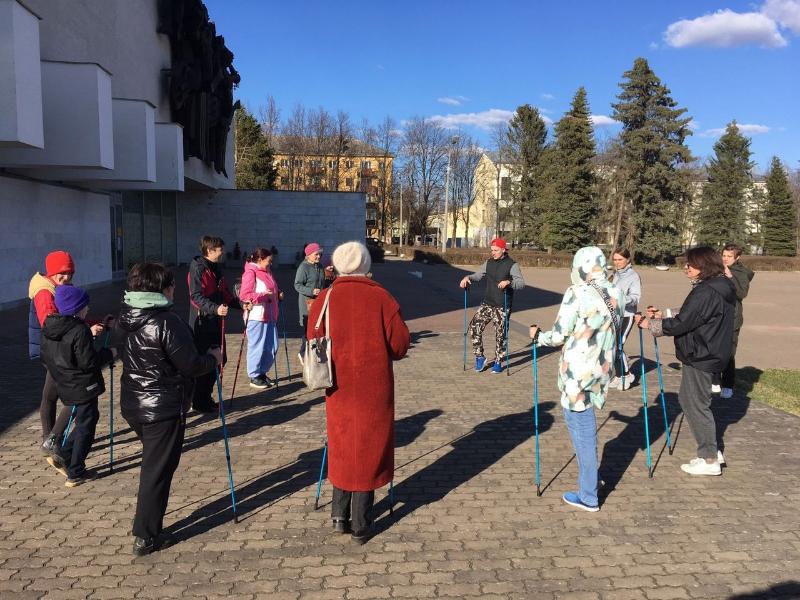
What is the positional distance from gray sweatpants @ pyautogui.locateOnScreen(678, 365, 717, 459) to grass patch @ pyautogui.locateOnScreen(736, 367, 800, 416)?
287cm

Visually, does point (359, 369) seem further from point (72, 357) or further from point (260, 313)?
point (260, 313)

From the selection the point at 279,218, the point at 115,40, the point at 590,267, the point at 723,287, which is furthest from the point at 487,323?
the point at 279,218

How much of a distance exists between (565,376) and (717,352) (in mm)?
1459

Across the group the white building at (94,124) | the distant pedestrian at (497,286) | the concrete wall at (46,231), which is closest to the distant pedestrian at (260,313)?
the distant pedestrian at (497,286)

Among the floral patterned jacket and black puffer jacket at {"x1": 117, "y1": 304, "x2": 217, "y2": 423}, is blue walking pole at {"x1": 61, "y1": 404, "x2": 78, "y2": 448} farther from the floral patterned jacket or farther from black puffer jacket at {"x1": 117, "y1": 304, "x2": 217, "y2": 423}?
the floral patterned jacket

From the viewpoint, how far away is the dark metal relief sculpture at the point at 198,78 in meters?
26.4

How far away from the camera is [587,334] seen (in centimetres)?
420

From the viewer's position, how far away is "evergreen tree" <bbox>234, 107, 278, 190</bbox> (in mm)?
58438

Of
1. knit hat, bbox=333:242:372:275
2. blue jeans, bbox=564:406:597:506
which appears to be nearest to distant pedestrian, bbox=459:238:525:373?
blue jeans, bbox=564:406:597:506

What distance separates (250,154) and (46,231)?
43.0 metres

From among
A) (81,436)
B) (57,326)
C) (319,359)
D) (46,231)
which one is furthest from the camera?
(46,231)

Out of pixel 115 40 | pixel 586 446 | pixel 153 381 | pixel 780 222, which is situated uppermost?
pixel 115 40

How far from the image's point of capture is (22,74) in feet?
37.8

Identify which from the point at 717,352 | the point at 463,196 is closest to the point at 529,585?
the point at 717,352
